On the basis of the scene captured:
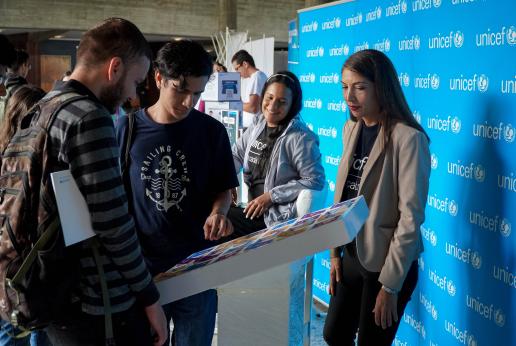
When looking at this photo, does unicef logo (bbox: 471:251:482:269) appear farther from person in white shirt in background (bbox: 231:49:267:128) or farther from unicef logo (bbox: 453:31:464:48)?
person in white shirt in background (bbox: 231:49:267:128)

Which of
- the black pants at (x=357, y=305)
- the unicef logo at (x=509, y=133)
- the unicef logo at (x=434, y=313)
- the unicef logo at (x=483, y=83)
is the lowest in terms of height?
the unicef logo at (x=434, y=313)

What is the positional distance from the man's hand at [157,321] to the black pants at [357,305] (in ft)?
3.21

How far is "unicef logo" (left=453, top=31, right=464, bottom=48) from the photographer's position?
2574 mm

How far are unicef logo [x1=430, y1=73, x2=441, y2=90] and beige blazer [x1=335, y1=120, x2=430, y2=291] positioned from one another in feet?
1.76

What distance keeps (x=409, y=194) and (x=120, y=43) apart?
1169mm

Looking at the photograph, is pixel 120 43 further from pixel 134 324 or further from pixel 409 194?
pixel 409 194

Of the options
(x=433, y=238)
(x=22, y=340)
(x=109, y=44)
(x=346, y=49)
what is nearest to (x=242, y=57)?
(x=346, y=49)

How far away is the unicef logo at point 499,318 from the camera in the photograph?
2.31 m

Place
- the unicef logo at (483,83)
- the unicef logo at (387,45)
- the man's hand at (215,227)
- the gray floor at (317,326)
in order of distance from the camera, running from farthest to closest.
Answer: the gray floor at (317,326)
the unicef logo at (387,45)
the unicef logo at (483,83)
the man's hand at (215,227)

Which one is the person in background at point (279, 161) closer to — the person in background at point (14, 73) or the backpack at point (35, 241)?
the person in background at point (14, 73)

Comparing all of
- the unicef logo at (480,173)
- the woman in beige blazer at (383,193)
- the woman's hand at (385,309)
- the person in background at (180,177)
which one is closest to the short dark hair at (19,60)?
the person in background at (180,177)

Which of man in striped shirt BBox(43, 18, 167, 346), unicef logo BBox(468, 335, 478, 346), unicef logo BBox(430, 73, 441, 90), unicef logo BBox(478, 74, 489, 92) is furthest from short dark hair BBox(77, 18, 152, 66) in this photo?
unicef logo BBox(468, 335, 478, 346)

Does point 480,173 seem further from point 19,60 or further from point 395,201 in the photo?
point 19,60

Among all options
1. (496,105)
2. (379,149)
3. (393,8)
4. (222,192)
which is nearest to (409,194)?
(379,149)
